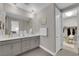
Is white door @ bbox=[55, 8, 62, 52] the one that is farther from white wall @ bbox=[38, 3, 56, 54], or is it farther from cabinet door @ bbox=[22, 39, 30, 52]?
cabinet door @ bbox=[22, 39, 30, 52]

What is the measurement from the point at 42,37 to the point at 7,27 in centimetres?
148

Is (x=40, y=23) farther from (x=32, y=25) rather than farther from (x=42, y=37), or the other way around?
(x=42, y=37)

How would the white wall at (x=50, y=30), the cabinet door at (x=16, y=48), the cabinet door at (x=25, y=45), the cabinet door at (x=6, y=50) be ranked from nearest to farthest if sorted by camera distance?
the cabinet door at (x=6, y=50) < the cabinet door at (x=16, y=48) < the white wall at (x=50, y=30) < the cabinet door at (x=25, y=45)

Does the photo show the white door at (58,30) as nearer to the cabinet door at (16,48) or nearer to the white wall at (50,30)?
the white wall at (50,30)

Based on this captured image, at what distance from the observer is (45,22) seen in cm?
318

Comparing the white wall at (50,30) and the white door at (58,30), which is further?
the white door at (58,30)

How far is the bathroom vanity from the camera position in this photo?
226 cm

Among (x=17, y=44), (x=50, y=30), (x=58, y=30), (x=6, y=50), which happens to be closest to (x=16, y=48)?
(x=17, y=44)

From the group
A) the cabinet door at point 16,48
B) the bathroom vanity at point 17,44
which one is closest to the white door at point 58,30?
the bathroom vanity at point 17,44

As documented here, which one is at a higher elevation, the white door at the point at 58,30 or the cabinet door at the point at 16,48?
the white door at the point at 58,30

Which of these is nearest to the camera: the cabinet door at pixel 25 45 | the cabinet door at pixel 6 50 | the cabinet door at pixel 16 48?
the cabinet door at pixel 6 50

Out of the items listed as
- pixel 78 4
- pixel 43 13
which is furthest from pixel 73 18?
pixel 43 13

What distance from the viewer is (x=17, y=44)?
271cm

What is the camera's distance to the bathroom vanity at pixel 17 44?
7.41 feet
